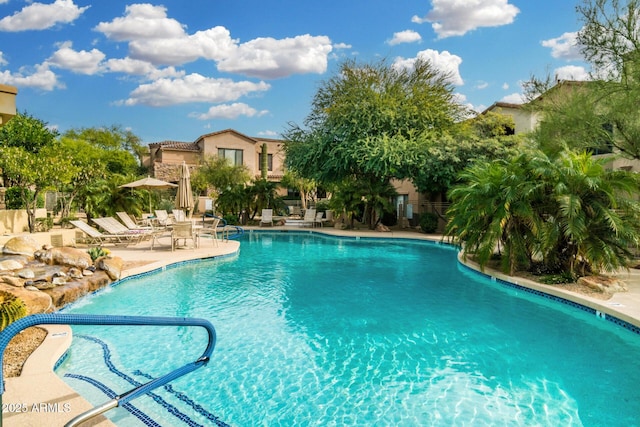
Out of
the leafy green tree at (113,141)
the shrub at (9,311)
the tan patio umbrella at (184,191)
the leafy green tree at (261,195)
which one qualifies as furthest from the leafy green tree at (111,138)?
the shrub at (9,311)

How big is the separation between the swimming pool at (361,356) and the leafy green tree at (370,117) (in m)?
10.9

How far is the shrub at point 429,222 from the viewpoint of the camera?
21.0 meters

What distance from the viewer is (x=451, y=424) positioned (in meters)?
4.32

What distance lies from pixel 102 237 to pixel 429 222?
14.1 metres

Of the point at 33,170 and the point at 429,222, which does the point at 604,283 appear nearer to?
the point at 429,222

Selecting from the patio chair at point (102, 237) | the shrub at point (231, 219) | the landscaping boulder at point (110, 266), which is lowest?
the landscaping boulder at point (110, 266)

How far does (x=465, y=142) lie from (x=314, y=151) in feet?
23.3

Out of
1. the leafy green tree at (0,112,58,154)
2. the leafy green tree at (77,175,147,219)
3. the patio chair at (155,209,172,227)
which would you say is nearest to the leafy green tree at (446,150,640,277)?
the patio chair at (155,209,172,227)

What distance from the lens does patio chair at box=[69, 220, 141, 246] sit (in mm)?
13548

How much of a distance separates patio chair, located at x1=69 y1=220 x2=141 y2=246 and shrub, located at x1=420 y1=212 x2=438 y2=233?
12734mm

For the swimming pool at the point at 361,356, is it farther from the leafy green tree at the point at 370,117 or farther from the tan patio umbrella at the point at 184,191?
the leafy green tree at the point at 370,117

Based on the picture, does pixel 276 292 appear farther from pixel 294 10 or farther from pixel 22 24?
pixel 22 24

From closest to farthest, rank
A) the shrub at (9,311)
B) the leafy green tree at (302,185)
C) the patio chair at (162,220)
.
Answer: the shrub at (9,311)
the patio chair at (162,220)
the leafy green tree at (302,185)

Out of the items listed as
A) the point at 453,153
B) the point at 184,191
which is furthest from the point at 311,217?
the point at 453,153
